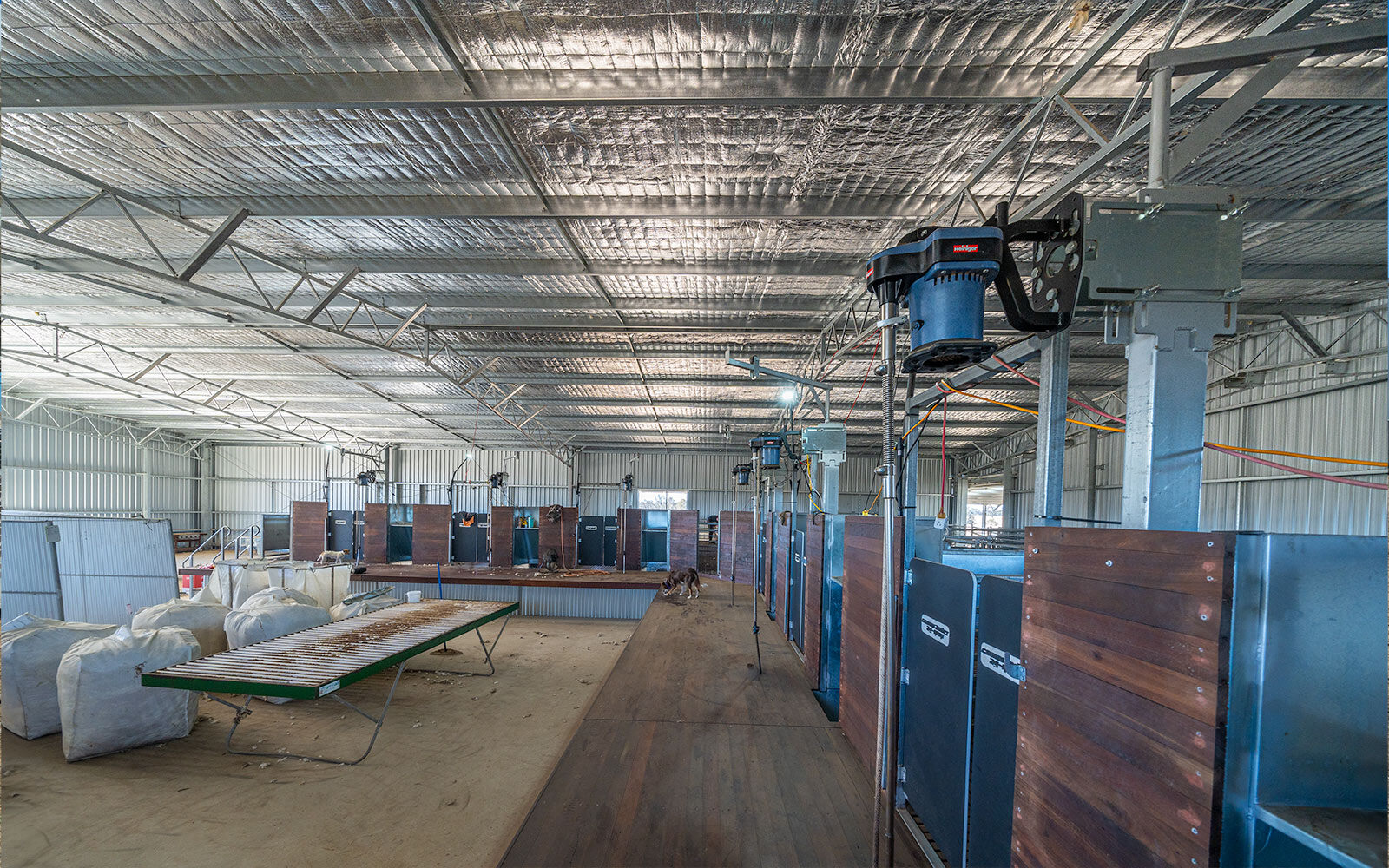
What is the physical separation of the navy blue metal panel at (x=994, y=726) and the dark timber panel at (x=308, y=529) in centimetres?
1960

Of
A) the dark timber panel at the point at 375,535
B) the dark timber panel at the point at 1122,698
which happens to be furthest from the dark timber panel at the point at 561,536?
the dark timber panel at the point at 1122,698

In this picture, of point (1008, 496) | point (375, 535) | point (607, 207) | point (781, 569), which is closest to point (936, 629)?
point (607, 207)

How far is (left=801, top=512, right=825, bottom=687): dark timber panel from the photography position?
6164mm

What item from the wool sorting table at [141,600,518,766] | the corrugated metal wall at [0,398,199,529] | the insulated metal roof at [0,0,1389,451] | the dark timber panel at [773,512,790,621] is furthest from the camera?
the corrugated metal wall at [0,398,199,529]

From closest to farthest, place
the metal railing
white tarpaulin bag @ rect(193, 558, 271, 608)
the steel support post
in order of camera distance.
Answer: the steel support post < white tarpaulin bag @ rect(193, 558, 271, 608) < the metal railing

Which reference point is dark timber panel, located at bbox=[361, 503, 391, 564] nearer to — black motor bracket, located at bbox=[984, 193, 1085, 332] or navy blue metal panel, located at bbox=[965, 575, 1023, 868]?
navy blue metal panel, located at bbox=[965, 575, 1023, 868]

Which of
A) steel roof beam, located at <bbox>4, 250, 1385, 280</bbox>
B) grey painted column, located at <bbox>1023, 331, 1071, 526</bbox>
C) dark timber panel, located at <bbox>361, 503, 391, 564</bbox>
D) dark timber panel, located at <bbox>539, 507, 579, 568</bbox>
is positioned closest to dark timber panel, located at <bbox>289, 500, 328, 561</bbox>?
dark timber panel, located at <bbox>361, 503, 391, 564</bbox>

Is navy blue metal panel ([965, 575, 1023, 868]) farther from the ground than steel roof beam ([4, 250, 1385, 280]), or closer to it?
closer to it

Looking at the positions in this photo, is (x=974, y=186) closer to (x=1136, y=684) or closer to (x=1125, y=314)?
(x=1125, y=314)

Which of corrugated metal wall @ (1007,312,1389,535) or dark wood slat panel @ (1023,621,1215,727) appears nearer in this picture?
dark wood slat panel @ (1023,621,1215,727)

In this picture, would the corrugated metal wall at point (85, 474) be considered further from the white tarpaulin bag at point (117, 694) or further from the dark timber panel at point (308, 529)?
the white tarpaulin bag at point (117, 694)

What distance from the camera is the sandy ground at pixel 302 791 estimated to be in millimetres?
4488

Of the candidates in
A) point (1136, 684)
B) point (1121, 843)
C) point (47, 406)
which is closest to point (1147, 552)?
point (1136, 684)

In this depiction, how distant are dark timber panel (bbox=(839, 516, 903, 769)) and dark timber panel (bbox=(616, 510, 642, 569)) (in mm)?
12365
